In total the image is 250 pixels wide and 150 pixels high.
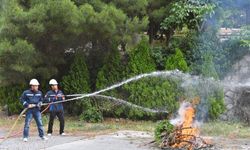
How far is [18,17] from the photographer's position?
15477mm

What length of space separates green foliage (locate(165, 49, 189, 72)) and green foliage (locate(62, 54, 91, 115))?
113 inches

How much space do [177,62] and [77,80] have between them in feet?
11.5

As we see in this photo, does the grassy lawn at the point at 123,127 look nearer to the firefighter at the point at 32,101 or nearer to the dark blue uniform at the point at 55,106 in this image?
the dark blue uniform at the point at 55,106

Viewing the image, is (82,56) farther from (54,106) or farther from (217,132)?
(217,132)

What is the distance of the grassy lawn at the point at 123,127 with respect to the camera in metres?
14.2

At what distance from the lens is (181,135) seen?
11.1 m

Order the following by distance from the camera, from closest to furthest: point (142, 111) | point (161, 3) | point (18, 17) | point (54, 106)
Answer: point (54, 106)
point (18, 17)
point (142, 111)
point (161, 3)

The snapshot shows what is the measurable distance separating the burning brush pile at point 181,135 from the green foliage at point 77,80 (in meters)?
6.48

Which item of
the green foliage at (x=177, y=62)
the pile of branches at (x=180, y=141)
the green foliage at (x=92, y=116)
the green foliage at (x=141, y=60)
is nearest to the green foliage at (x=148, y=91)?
the green foliage at (x=141, y=60)

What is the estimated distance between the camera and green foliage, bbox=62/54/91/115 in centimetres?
1752

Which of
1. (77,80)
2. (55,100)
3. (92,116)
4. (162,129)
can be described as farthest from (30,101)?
(77,80)

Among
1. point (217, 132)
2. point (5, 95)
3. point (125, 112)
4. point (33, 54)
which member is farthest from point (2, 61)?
point (217, 132)

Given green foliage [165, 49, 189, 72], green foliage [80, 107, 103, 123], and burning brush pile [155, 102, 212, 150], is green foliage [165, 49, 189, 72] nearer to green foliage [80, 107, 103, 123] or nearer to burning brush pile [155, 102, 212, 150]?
green foliage [80, 107, 103, 123]

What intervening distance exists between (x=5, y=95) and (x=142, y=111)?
17.1 feet
